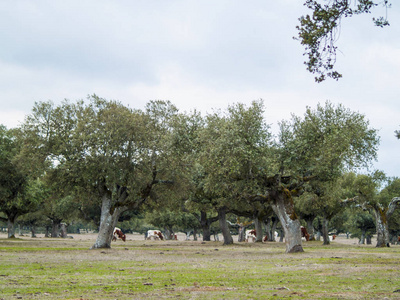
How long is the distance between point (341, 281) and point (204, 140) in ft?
65.1

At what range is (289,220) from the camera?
1246 inches

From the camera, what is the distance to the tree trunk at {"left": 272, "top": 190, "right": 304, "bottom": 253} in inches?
1238

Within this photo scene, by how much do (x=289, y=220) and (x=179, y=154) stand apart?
11.3 meters

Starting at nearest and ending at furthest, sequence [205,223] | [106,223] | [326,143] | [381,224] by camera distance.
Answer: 1. [326,143]
2. [106,223]
3. [381,224]
4. [205,223]

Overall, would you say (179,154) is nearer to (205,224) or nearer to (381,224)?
(381,224)

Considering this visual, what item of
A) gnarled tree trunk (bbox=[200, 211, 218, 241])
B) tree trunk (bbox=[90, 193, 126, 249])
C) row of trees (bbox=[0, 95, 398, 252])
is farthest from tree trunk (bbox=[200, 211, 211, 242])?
tree trunk (bbox=[90, 193, 126, 249])

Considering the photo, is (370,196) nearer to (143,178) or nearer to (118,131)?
(143,178)

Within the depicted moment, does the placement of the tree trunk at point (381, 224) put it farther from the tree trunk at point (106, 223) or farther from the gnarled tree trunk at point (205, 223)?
the gnarled tree trunk at point (205, 223)

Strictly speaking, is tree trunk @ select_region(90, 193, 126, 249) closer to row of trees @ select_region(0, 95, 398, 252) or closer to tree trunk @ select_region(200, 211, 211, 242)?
row of trees @ select_region(0, 95, 398, 252)

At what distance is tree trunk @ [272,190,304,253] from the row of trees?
8 centimetres

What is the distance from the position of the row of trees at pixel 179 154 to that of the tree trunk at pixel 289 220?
0.08 meters

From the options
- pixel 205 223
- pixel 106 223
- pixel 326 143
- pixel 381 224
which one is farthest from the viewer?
pixel 205 223

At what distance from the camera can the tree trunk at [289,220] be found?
31438mm

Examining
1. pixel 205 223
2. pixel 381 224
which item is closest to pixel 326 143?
pixel 381 224
